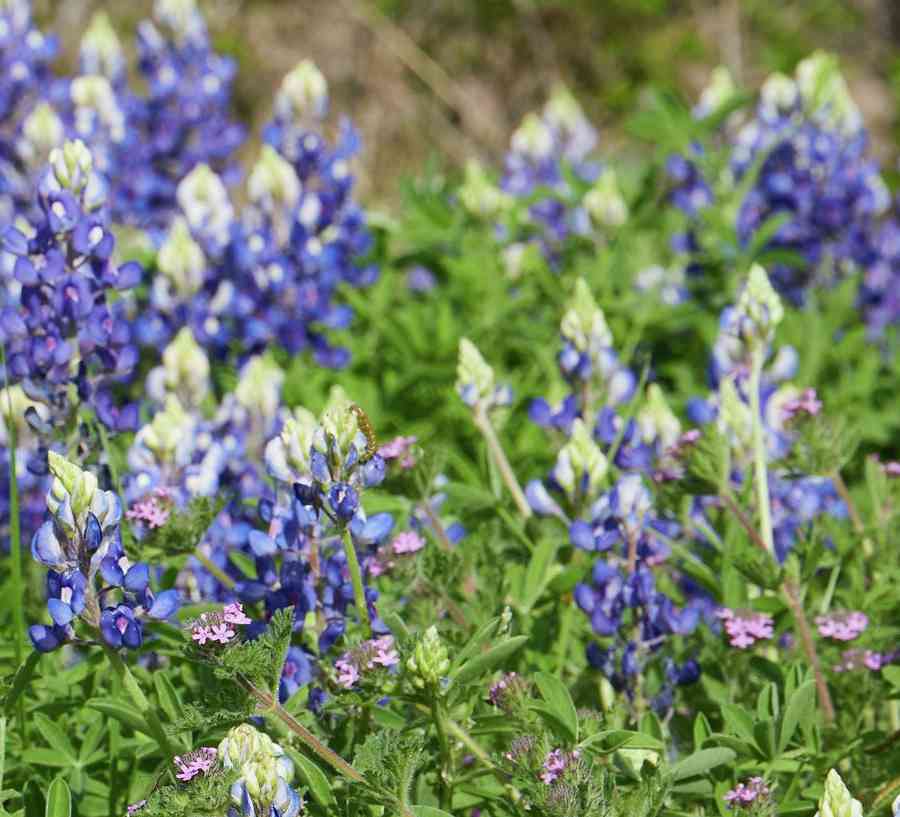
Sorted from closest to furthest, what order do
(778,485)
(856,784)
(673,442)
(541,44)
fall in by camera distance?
1. (856,784)
2. (673,442)
3. (778,485)
4. (541,44)

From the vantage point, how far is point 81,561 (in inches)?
78.3

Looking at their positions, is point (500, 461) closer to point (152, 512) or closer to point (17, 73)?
point (152, 512)

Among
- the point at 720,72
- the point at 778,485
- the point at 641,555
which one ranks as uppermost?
the point at 720,72

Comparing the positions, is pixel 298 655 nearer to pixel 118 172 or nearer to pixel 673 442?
pixel 673 442

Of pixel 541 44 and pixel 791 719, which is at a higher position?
pixel 541 44

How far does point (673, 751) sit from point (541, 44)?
7.68 meters

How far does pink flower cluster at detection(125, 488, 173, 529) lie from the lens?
2.28 meters

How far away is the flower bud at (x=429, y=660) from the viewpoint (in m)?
1.88

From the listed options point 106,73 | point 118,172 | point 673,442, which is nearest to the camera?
point 673,442

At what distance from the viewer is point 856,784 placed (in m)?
2.19

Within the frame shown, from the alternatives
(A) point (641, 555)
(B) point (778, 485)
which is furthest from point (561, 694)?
(B) point (778, 485)

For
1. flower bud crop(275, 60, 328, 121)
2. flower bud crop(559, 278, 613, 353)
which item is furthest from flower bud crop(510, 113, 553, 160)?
flower bud crop(559, 278, 613, 353)

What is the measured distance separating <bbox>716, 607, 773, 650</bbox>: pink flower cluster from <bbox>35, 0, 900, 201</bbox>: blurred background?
267 inches

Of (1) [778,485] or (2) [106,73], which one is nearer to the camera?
(1) [778,485]
